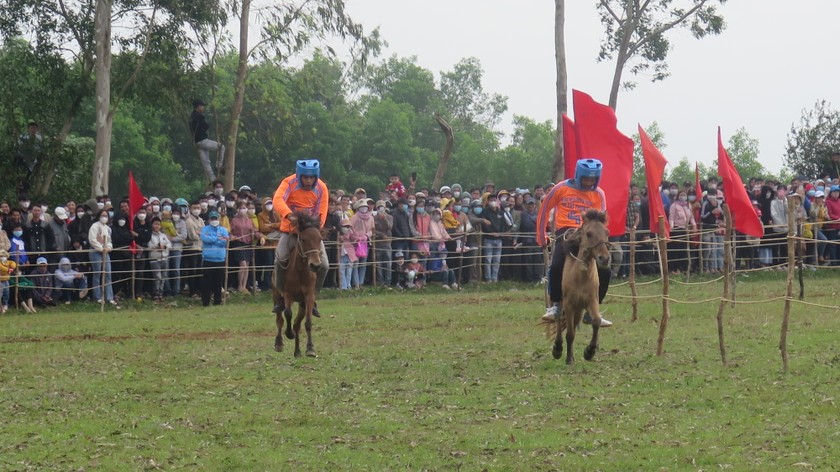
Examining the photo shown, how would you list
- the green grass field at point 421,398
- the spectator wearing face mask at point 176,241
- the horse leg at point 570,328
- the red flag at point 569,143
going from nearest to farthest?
1. the green grass field at point 421,398
2. the horse leg at point 570,328
3. the red flag at point 569,143
4. the spectator wearing face mask at point 176,241

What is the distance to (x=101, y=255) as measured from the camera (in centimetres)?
2581

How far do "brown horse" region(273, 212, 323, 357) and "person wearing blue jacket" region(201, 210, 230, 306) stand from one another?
379 inches

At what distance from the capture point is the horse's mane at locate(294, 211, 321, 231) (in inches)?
644

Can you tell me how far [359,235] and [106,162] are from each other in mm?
7241

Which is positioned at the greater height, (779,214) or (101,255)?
(779,214)

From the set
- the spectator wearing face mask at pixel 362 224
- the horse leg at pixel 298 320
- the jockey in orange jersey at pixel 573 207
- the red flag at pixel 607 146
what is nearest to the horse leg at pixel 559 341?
the jockey in orange jersey at pixel 573 207

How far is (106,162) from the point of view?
3161 centimetres

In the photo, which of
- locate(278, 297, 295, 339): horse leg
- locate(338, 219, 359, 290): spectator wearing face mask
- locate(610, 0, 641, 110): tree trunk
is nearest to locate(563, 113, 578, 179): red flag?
locate(278, 297, 295, 339): horse leg

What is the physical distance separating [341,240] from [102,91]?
7.57m

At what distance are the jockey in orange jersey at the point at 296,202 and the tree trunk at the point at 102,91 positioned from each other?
15.1 m

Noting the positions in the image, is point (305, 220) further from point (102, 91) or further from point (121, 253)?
point (102, 91)

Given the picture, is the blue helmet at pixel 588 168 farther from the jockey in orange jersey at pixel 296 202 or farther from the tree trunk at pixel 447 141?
the tree trunk at pixel 447 141

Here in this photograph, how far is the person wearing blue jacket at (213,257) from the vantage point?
26.9 m

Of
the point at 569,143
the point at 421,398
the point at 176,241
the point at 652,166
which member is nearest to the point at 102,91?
the point at 176,241
